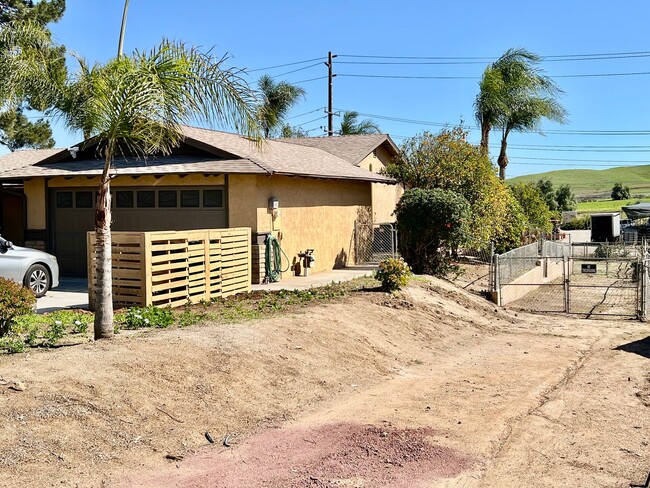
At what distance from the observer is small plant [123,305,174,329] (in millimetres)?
10648

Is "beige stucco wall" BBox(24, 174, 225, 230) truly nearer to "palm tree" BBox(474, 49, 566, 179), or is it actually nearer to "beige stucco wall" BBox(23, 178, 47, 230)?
"beige stucco wall" BBox(23, 178, 47, 230)

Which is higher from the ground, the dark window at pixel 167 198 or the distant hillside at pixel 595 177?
the distant hillside at pixel 595 177

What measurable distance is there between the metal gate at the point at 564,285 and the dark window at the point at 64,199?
12.2m

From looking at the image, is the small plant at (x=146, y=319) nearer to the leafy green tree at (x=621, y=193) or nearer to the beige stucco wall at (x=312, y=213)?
the beige stucco wall at (x=312, y=213)

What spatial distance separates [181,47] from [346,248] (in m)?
14.9

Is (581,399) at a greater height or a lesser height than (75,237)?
lesser

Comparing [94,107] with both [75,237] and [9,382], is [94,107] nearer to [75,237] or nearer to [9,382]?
[9,382]

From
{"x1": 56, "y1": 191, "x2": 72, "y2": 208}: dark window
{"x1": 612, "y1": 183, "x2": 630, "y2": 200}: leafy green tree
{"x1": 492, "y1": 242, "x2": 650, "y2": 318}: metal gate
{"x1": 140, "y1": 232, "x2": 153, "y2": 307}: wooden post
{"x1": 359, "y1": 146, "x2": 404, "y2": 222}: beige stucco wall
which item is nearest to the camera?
{"x1": 140, "y1": 232, "x2": 153, "y2": 307}: wooden post

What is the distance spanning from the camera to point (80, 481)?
5.95 meters

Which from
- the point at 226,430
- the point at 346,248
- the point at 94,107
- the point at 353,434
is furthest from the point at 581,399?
the point at 346,248

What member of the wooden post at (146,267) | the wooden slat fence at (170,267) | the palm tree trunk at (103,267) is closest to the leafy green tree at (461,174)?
the wooden slat fence at (170,267)

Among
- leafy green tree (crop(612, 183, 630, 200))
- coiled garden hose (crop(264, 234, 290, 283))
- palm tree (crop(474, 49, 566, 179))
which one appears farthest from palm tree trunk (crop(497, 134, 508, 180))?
leafy green tree (crop(612, 183, 630, 200))

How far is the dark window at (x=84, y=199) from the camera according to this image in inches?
782

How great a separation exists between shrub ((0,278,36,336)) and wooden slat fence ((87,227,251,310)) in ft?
8.54
